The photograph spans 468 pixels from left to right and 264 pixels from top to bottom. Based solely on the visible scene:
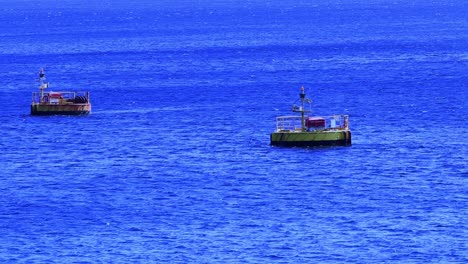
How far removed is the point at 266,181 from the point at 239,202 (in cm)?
928

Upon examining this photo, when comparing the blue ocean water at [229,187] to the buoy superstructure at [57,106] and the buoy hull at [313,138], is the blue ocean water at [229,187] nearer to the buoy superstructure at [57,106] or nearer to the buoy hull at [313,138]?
the buoy hull at [313,138]

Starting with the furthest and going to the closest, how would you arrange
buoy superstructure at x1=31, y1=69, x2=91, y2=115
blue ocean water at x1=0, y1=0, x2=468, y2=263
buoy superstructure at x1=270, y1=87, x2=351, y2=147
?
buoy superstructure at x1=31, y1=69, x2=91, y2=115
buoy superstructure at x1=270, y1=87, x2=351, y2=147
blue ocean water at x1=0, y1=0, x2=468, y2=263

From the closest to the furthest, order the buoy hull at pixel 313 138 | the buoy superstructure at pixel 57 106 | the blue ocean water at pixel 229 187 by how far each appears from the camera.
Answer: the blue ocean water at pixel 229 187 < the buoy hull at pixel 313 138 < the buoy superstructure at pixel 57 106

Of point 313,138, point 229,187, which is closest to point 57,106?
point 313,138

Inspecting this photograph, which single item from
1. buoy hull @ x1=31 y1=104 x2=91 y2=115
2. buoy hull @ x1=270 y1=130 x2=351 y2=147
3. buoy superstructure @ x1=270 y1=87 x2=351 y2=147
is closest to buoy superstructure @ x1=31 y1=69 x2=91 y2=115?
buoy hull @ x1=31 y1=104 x2=91 y2=115

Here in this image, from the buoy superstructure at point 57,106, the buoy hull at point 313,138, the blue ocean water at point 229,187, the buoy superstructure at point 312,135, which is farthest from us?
the buoy superstructure at point 57,106

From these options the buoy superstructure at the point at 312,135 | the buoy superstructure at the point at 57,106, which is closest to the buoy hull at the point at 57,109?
the buoy superstructure at the point at 57,106

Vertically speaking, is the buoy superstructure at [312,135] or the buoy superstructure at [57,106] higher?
the buoy superstructure at [57,106]

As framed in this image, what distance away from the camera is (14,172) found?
12125 cm

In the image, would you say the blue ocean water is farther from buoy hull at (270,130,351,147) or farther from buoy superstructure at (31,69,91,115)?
buoy superstructure at (31,69,91,115)

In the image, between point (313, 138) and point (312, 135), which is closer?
point (312, 135)

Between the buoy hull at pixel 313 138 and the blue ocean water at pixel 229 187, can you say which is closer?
the blue ocean water at pixel 229 187

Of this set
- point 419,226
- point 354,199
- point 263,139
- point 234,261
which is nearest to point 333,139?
point 263,139

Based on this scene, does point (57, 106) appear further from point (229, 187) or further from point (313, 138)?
point (229, 187)
